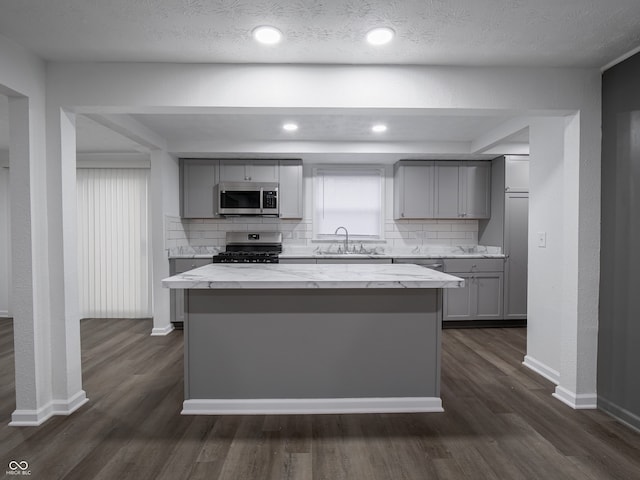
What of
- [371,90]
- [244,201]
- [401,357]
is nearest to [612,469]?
[401,357]

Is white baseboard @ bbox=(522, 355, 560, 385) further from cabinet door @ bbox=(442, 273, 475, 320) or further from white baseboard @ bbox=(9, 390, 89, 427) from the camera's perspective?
white baseboard @ bbox=(9, 390, 89, 427)

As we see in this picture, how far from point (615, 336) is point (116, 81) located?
12.3 feet

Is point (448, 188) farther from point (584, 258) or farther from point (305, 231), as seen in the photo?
point (584, 258)

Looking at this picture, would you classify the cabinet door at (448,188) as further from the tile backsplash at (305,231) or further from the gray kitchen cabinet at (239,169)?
the gray kitchen cabinet at (239,169)

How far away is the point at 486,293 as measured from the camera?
14.0 feet

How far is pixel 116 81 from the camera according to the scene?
2.28m

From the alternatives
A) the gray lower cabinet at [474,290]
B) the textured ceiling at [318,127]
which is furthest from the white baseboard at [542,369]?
the textured ceiling at [318,127]

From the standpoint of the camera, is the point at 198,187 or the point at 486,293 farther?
the point at 198,187

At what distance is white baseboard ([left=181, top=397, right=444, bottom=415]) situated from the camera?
7.47ft

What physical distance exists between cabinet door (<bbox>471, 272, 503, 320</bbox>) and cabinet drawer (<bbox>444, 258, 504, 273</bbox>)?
8 cm

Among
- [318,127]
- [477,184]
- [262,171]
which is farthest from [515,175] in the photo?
[262,171]

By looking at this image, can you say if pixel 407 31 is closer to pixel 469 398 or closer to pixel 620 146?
pixel 620 146

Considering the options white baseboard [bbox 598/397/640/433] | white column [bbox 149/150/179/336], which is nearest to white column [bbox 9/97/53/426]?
white column [bbox 149/150/179/336]

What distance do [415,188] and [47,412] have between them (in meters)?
4.31
